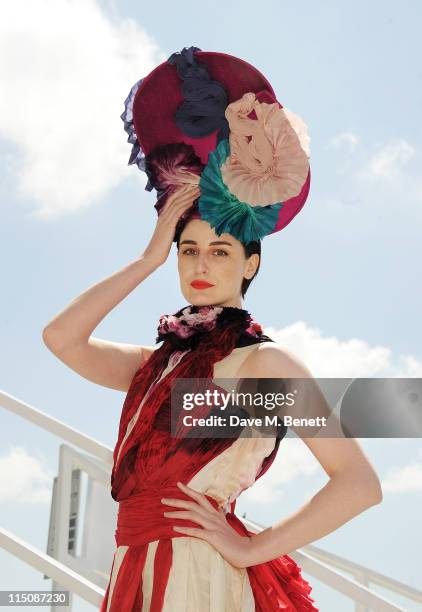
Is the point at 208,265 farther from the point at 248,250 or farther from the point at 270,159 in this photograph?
the point at 270,159

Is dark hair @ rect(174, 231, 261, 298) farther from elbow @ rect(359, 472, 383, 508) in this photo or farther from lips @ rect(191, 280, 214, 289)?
elbow @ rect(359, 472, 383, 508)

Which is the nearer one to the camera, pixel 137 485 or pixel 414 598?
pixel 137 485

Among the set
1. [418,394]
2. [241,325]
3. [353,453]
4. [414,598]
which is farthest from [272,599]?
[414,598]

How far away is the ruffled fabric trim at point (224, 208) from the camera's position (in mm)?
2451

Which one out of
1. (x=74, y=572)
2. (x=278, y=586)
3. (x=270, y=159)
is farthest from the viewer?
(x=74, y=572)

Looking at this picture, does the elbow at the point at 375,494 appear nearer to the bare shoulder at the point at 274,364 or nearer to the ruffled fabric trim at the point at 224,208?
the bare shoulder at the point at 274,364

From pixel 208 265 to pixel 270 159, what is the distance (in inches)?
13.8

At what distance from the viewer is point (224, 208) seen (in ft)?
8.05

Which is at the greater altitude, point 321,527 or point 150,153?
point 150,153

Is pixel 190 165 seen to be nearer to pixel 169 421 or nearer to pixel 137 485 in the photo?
pixel 169 421

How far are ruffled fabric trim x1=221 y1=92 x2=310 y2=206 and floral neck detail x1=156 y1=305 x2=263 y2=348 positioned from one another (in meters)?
0.32

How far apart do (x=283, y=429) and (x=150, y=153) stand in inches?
36.9

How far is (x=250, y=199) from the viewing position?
7.98 ft

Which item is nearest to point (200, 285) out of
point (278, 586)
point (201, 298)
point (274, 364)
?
point (201, 298)
